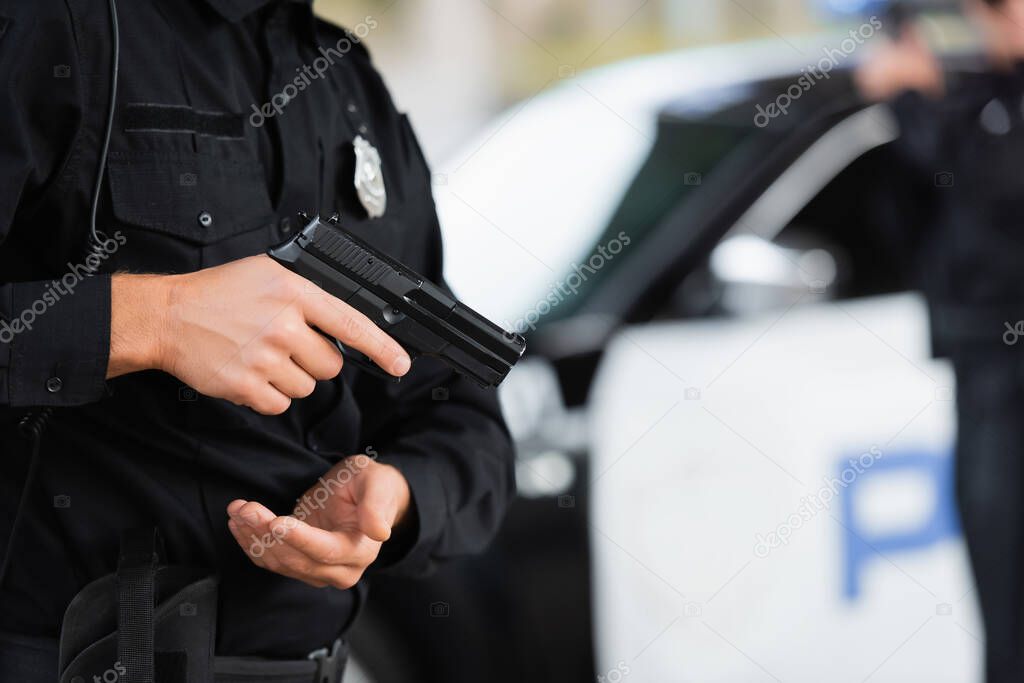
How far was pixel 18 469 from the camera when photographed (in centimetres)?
100

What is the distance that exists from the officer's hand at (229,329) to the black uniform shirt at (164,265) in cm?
3

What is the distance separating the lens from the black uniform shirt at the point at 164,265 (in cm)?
93

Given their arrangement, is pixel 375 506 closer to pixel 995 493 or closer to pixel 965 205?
pixel 995 493

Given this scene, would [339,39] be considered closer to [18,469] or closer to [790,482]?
[18,469]

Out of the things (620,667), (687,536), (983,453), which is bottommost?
(620,667)

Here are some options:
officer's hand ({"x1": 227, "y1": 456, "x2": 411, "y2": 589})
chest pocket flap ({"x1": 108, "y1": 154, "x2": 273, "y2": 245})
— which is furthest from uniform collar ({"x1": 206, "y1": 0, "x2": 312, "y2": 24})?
officer's hand ({"x1": 227, "y1": 456, "x2": 411, "y2": 589})

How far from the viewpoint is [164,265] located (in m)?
1.04

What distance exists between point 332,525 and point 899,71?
6.49 ft

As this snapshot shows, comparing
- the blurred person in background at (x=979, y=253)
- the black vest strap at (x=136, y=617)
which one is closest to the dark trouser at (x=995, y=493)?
the blurred person in background at (x=979, y=253)

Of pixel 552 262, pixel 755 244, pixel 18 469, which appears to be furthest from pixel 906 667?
pixel 18 469

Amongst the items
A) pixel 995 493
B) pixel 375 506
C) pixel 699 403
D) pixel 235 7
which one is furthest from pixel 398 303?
pixel 995 493

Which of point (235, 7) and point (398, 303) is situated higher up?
point (235, 7)

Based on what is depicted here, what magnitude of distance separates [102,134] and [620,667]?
1.49 metres

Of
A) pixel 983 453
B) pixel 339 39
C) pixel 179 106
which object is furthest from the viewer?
pixel 983 453
